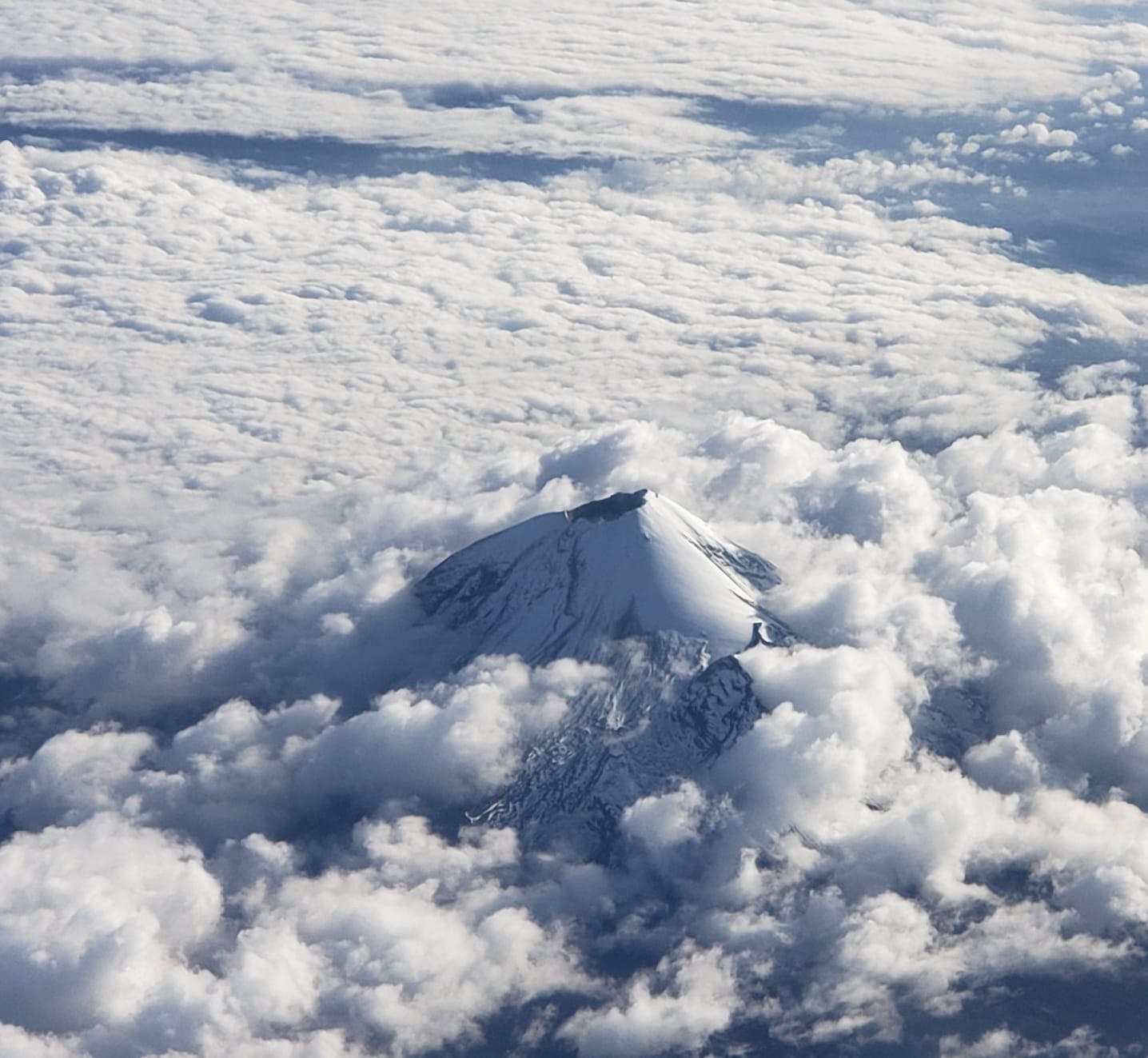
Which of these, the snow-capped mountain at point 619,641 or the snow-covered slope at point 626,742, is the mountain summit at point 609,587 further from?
the snow-covered slope at point 626,742

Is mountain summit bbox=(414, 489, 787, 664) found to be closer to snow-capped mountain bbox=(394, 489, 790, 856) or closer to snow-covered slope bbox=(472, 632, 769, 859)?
snow-capped mountain bbox=(394, 489, 790, 856)

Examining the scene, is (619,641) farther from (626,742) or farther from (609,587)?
(626,742)

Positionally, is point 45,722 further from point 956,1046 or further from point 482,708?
point 956,1046

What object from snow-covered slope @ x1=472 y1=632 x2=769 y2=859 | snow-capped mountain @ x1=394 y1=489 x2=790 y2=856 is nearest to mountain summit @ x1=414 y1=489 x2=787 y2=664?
snow-capped mountain @ x1=394 y1=489 x2=790 y2=856

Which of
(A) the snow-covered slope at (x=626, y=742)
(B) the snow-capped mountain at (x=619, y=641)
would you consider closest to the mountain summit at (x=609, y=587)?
(B) the snow-capped mountain at (x=619, y=641)

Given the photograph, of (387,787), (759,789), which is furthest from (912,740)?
(387,787)
